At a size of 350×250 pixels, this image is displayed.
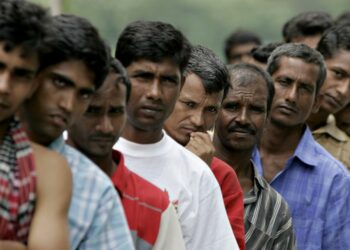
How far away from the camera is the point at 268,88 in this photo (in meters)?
7.21

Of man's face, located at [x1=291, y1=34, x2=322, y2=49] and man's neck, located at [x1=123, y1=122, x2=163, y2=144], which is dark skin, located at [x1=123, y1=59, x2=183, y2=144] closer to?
man's neck, located at [x1=123, y1=122, x2=163, y2=144]

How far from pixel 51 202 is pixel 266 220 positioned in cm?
244

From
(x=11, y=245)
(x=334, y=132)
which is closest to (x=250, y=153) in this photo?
(x=334, y=132)

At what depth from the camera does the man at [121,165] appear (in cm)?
520

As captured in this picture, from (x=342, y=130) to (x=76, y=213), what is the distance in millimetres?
4353

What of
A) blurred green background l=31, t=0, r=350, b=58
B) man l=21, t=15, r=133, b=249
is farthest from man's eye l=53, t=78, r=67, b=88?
blurred green background l=31, t=0, r=350, b=58

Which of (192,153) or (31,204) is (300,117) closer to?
(192,153)

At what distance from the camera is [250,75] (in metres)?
7.24

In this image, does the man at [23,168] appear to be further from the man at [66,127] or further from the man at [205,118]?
the man at [205,118]

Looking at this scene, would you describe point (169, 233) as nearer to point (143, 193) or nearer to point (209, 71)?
point (143, 193)

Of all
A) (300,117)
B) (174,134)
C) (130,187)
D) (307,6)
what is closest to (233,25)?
(307,6)

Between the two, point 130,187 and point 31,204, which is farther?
point 130,187

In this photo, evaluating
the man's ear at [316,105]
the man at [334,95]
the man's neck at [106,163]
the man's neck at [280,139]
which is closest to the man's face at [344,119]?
the man at [334,95]

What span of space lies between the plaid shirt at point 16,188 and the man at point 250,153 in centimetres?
238
